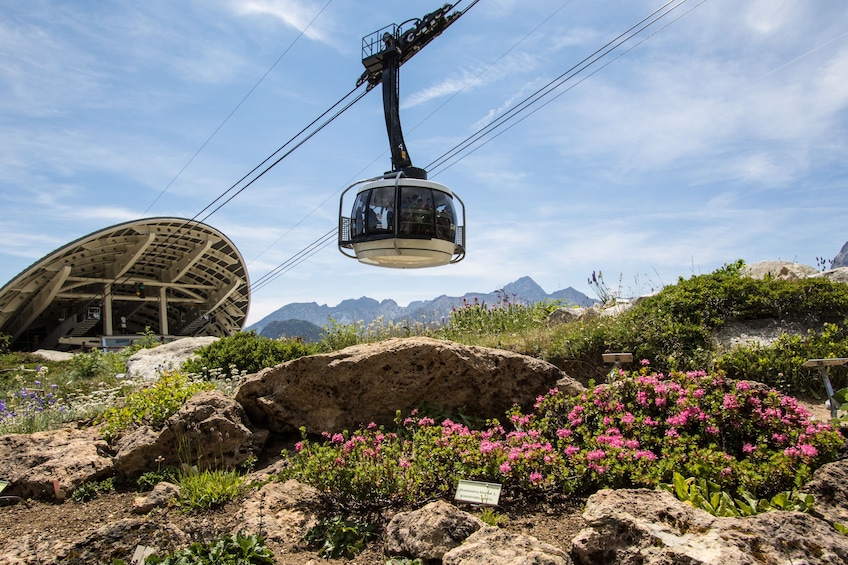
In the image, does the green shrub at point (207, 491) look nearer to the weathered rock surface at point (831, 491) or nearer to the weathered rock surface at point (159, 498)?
the weathered rock surface at point (159, 498)

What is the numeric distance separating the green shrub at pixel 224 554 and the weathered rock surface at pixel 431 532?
0.92 metres

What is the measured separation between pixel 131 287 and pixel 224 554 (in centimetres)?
4809

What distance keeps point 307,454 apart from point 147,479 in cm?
201

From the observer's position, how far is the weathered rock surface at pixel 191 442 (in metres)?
6.21

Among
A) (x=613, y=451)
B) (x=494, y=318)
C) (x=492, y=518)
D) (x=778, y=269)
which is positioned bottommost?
(x=492, y=518)

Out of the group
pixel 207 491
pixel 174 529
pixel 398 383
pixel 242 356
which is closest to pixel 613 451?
pixel 398 383

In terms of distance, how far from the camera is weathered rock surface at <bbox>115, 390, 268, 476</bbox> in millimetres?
6215

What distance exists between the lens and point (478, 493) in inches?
172

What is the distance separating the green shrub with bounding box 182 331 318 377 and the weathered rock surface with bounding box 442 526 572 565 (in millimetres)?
7821

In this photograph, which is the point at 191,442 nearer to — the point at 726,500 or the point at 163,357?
the point at 726,500

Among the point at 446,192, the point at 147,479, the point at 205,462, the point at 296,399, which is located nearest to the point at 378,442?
the point at 296,399

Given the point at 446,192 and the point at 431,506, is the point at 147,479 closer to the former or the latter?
the point at 431,506

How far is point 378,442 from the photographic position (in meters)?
5.28

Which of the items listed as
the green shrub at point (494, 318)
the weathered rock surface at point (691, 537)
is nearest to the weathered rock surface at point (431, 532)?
the weathered rock surface at point (691, 537)
